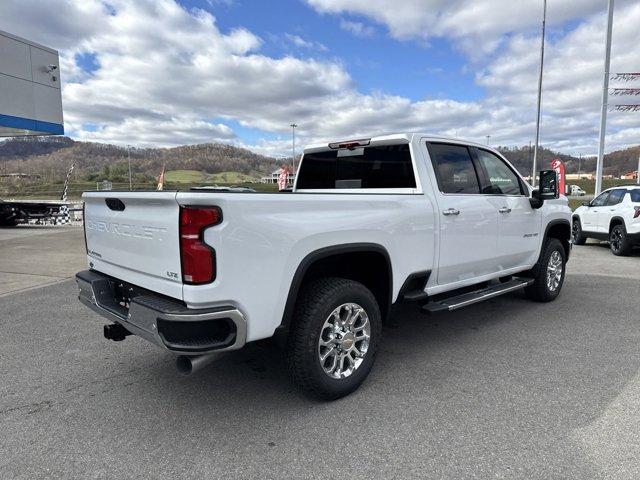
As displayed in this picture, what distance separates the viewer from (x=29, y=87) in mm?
13859

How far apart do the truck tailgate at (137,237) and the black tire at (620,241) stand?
10360 millimetres

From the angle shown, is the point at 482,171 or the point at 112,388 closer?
the point at 112,388

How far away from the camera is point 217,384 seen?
142 inches

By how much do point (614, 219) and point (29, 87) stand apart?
16.3m

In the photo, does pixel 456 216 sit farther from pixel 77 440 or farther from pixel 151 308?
pixel 77 440

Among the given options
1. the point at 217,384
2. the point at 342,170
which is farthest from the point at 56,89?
the point at 217,384

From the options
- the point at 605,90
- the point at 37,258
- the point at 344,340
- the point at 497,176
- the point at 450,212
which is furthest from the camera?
the point at 605,90

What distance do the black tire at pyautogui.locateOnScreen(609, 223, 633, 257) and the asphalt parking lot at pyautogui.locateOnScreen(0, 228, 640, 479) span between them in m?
5.76

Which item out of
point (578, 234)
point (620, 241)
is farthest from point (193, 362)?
point (578, 234)

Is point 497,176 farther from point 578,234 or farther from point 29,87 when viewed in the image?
point 29,87

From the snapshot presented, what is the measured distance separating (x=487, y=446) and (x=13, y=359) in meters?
4.04

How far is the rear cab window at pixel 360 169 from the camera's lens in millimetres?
4195

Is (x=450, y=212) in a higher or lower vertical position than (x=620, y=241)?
higher

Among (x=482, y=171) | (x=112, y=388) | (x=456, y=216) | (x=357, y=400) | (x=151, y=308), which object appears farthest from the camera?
(x=482, y=171)
